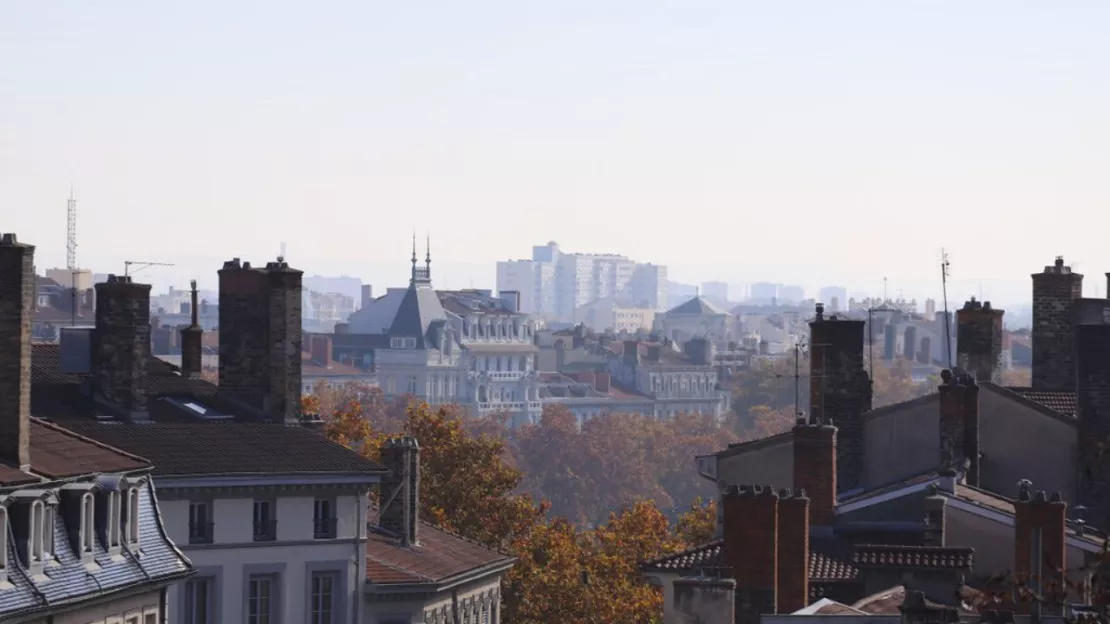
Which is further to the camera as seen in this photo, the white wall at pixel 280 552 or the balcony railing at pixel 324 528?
the balcony railing at pixel 324 528

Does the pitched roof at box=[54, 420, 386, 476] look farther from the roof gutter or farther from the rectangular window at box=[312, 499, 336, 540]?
→ the roof gutter

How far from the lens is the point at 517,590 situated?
264 ft

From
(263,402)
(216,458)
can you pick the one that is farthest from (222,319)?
(216,458)

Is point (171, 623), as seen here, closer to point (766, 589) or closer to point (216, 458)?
point (216, 458)

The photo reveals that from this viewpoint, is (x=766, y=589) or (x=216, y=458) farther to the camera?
(x=216, y=458)

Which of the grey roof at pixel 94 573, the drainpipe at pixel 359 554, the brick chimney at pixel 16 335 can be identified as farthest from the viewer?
the drainpipe at pixel 359 554

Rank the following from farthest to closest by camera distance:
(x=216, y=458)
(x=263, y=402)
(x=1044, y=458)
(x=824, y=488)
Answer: (x=263, y=402) < (x=216, y=458) < (x=1044, y=458) < (x=824, y=488)

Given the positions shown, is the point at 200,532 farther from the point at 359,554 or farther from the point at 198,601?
the point at 359,554

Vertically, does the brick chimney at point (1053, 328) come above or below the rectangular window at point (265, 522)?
above

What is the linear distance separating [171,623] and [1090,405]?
15106mm

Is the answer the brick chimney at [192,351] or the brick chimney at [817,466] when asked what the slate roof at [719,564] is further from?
the brick chimney at [192,351]

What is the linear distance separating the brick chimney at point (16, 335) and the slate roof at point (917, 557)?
1068 cm

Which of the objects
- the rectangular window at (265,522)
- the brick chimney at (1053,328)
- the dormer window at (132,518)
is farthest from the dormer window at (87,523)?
the brick chimney at (1053,328)

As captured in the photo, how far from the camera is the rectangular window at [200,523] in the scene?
5391 cm
